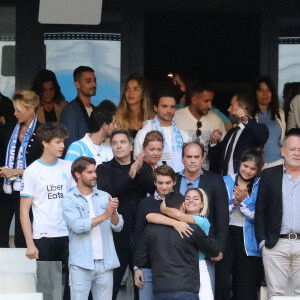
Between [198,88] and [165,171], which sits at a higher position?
[198,88]

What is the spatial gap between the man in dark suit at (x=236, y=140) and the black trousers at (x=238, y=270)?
100 cm

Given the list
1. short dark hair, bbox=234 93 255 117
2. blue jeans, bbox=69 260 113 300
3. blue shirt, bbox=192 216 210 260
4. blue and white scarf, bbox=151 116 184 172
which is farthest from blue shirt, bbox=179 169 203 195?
short dark hair, bbox=234 93 255 117

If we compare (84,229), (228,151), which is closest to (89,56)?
(228,151)

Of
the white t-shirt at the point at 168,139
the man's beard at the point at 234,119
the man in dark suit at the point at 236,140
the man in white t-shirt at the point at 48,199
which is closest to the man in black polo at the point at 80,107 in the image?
the white t-shirt at the point at 168,139

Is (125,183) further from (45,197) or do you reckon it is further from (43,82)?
(43,82)

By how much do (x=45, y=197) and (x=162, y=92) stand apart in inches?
68.0

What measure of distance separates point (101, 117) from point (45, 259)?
1.45 m

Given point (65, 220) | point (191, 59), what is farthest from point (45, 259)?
point (191, 59)

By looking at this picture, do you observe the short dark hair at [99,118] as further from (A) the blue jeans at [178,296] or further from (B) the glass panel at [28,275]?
(A) the blue jeans at [178,296]

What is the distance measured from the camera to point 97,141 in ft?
32.4

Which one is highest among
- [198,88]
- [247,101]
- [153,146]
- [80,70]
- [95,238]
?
[80,70]

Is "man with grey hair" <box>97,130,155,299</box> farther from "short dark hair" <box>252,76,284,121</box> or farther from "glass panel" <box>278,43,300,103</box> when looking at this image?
"glass panel" <box>278,43,300,103</box>

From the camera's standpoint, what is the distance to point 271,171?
367 inches

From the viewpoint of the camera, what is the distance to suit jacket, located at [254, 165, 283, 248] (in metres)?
9.12
